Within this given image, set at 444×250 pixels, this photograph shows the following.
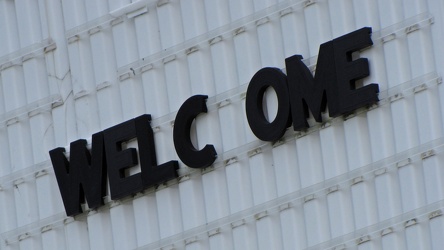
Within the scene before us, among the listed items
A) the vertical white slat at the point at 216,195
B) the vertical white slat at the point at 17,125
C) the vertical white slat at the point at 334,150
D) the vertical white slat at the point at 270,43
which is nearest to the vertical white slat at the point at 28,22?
the vertical white slat at the point at 17,125

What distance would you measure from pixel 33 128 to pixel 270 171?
4322mm

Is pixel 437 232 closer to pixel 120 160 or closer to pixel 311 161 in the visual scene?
pixel 311 161

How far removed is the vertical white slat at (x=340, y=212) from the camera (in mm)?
21578

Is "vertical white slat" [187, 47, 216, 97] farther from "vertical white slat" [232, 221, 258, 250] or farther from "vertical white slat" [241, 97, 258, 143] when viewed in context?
"vertical white slat" [232, 221, 258, 250]

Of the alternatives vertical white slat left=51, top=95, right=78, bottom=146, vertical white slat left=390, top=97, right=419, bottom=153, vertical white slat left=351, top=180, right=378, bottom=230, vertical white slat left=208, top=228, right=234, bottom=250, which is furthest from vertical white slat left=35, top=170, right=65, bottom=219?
vertical white slat left=390, top=97, right=419, bottom=153

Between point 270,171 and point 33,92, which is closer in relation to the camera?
point 270,171

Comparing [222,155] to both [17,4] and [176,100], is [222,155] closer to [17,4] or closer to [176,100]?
[176,100]

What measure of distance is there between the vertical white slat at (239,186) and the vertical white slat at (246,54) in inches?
43.1

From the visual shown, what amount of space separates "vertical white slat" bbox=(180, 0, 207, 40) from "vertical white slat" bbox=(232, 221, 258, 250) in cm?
265

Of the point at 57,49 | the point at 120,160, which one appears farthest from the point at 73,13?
the point at 120,160

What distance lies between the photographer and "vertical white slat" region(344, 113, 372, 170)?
21.5m

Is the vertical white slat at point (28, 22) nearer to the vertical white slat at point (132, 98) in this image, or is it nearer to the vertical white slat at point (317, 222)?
the vertical white slat at point (132, 98)

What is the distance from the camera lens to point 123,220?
23844 mm

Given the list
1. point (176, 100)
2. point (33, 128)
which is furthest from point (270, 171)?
point (33, 128)
